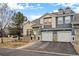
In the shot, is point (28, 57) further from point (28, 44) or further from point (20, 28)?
point (20, 28)

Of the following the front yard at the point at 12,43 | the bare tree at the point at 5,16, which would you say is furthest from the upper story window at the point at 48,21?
the bare tree at the point at 5,16

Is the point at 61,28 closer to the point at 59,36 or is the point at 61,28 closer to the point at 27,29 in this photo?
the point at 59,36

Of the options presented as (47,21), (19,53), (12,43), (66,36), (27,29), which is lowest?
(19,53)

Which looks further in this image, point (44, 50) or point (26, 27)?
point (26, 27)

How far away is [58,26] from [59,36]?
0.51ft

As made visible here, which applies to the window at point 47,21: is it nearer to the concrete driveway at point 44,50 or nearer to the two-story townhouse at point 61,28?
the two-story townhouse at point 61,28

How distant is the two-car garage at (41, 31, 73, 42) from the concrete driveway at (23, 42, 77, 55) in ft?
0.20

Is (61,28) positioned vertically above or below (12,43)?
above

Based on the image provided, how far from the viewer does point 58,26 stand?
3.74 meters

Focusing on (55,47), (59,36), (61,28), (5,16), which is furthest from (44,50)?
(5,16)

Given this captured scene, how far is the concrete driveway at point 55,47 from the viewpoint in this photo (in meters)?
3.62

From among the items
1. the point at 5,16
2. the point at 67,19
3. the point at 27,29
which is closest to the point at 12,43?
the point at 27,29

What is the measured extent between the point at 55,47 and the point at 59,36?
186mm

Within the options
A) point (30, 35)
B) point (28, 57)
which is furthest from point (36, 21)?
point (28, 57)
